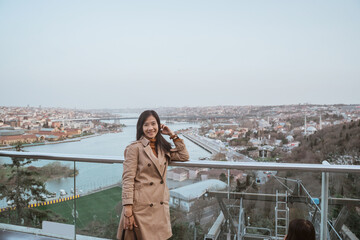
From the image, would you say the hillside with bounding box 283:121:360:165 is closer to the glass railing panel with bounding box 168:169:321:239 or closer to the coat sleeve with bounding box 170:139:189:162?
the glass railing panel with bounding box 168:169:321:239

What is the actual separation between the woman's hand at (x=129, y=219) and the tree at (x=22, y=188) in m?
1.50

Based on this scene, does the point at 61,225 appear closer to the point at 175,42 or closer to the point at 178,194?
the point at 178,194

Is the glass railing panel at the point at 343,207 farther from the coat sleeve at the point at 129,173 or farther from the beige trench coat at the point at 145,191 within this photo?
the coat sleeve at the point at 129,173

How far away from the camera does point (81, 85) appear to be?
14195mm

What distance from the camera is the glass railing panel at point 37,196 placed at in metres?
2.67

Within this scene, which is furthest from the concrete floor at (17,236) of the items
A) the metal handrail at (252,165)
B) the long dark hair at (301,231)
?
the long dark hair at (301,231)

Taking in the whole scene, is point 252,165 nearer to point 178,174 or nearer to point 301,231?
point 178,174

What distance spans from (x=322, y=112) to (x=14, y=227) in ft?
53.2

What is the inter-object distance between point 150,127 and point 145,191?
435 millimetres

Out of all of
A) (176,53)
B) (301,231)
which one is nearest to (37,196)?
(301,231)

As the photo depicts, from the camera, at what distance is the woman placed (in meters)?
1.75

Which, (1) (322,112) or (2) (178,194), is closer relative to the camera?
(2) (178,194)

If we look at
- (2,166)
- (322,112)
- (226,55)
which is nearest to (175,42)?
(226,55)

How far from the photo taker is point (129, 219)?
173 centimetres
